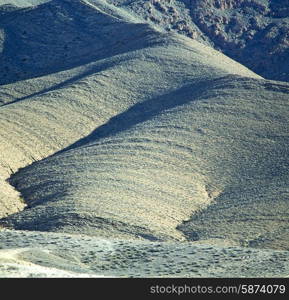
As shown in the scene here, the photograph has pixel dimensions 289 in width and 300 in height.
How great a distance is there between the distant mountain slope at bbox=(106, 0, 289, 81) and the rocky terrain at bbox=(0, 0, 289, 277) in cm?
2299

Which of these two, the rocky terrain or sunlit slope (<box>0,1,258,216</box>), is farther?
sunlit slope (<box>0,1,258,216</box>)

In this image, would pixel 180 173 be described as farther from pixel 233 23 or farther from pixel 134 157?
pixel 233 23

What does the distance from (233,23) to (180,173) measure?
77432 millimetres

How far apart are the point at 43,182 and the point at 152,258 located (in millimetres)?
24144

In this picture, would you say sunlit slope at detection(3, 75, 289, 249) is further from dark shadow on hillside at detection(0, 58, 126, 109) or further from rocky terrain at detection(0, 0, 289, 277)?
dark shadow on hillside at detection(0, 58, 126, 109)

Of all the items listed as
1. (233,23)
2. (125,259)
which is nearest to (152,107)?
(125,259)

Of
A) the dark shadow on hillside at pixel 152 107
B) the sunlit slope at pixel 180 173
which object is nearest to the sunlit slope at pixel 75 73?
the dark shadow on hillside at pixel 152 107

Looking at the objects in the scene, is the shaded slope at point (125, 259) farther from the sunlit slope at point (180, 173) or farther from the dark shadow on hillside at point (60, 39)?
the dark shadow on hillside at point (60, 39)

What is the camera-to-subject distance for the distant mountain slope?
395 ft

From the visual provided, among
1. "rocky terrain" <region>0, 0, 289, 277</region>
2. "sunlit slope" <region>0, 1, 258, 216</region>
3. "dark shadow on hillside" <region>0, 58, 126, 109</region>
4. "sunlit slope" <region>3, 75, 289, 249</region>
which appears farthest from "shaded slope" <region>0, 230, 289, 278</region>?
"dark shadow on hillside" <region>0, 58, 126, 109</region>

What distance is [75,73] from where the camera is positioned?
81.3 metres

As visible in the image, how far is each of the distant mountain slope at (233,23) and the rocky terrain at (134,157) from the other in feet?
75.4

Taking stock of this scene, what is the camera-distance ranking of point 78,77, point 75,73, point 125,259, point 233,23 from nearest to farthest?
point 125,259 < point 78,77 < point 75,73 < point 233,23
